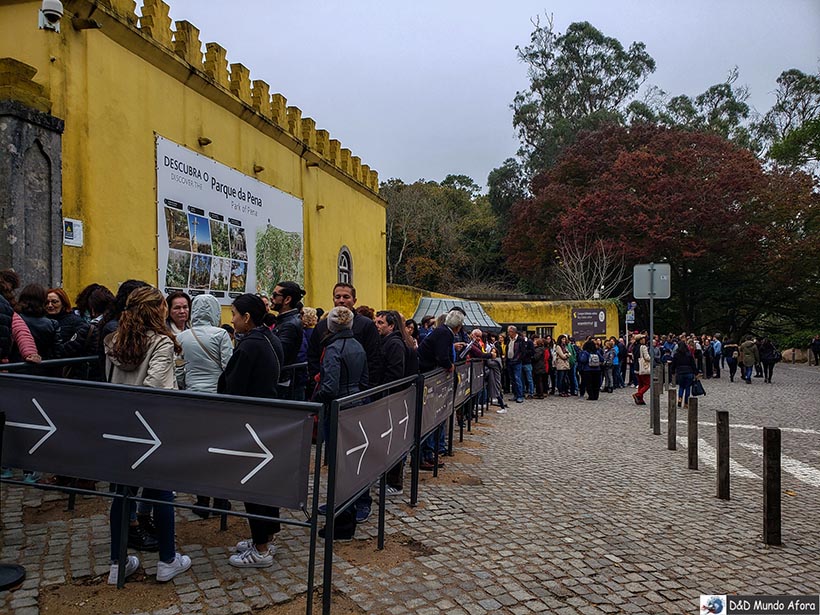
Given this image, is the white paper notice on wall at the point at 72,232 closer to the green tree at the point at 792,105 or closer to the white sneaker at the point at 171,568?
the white sneaker at the point at 171,568

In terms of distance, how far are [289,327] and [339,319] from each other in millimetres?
2034

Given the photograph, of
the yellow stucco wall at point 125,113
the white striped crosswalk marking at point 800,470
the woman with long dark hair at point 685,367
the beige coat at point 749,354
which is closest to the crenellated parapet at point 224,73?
the yellow stucco wall at point 125,113

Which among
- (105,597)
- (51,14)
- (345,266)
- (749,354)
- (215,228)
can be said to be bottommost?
(749,354)

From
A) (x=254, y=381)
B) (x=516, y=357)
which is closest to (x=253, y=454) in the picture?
(x=254, y=381)

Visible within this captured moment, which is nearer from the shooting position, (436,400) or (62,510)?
(62,510)

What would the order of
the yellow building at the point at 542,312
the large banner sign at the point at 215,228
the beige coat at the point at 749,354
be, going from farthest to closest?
the yellow building at the point at 542,312, the beige coat at the point at 749,354, the large banner sign at the point at 215,228

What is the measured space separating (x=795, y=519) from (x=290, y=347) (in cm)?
548

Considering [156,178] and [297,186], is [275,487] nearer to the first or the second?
[156,178]

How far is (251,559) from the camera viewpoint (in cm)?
432

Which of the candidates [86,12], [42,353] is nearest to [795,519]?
[42,353]

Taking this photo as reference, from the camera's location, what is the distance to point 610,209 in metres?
36.1

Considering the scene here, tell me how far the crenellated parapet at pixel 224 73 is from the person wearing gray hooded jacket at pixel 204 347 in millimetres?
5699

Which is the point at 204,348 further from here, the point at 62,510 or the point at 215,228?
the point at 215,228

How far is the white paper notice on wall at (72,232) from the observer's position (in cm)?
786
